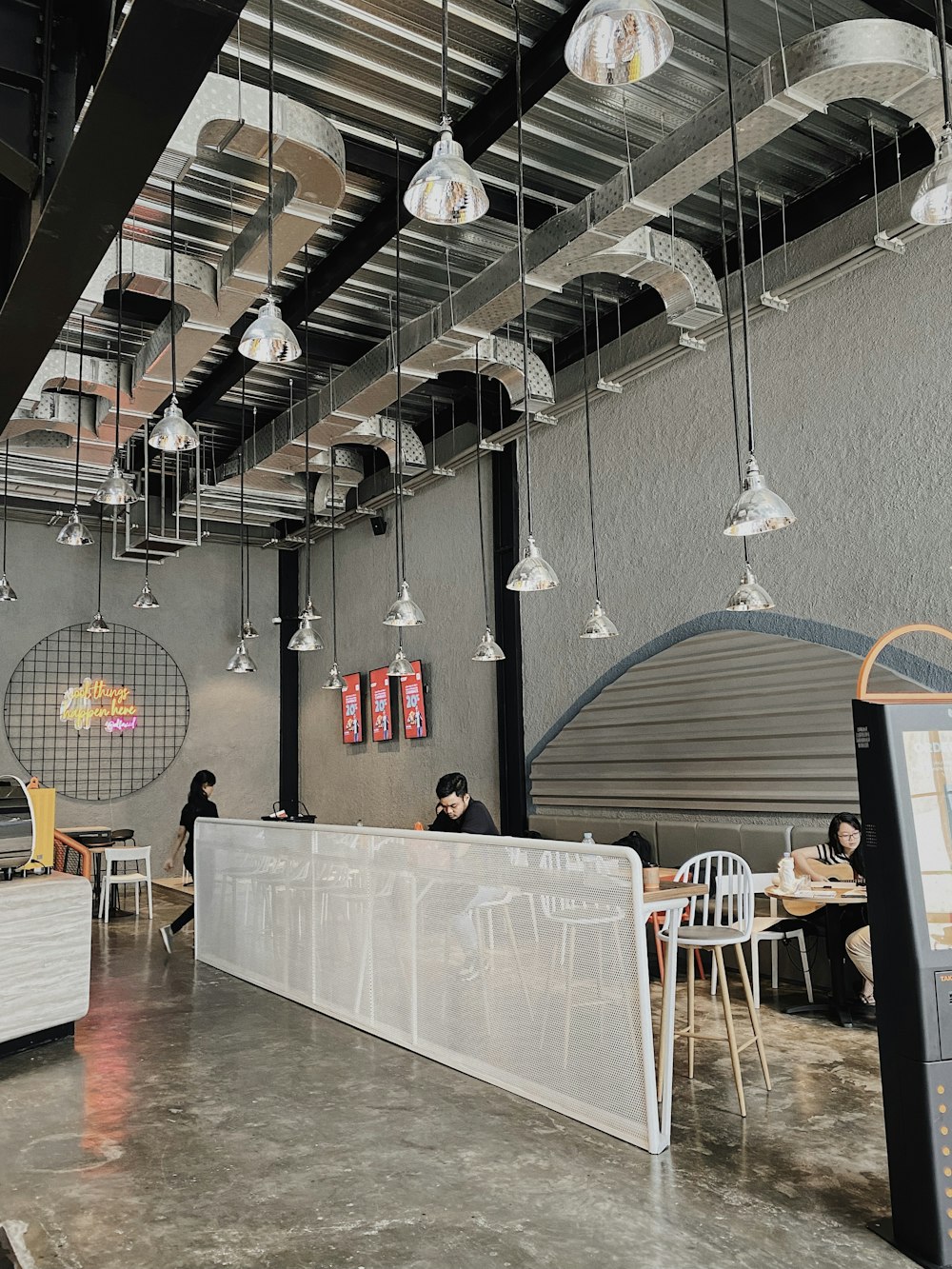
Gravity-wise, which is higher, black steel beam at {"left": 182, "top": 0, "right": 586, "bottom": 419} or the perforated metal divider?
black steel beam at {"left": 182, "top": 0, "right": 586, "bottom": 419}

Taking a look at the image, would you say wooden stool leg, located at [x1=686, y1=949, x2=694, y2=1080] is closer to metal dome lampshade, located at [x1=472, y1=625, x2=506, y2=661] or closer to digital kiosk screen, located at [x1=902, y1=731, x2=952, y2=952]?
digital kiosk screen, located at [x1=902, y1=731, x2=952, y2=952]

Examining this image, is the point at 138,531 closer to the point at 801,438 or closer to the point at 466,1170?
the point at 801,438

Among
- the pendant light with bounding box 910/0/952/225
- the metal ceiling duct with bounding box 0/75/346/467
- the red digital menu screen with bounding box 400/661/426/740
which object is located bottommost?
the red digital menu screen with bounding box 400/661/426/740

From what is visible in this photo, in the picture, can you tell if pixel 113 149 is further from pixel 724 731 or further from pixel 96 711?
pixel 96 711

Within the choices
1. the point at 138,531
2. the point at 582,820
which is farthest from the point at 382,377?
the point at 138,531

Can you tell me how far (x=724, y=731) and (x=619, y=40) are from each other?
498 cm

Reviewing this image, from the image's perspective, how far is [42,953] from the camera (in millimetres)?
5184

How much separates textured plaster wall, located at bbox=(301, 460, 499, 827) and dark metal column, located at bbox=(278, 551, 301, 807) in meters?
0.25

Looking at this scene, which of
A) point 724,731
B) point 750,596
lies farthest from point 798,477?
point 724,731

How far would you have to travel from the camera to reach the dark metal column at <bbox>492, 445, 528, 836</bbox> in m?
8.69

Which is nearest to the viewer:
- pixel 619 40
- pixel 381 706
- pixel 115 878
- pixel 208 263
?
pixel 619 40

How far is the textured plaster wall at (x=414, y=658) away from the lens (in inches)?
375

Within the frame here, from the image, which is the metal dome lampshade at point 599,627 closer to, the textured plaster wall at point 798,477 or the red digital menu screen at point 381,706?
the textured plaster wall at point 798,477

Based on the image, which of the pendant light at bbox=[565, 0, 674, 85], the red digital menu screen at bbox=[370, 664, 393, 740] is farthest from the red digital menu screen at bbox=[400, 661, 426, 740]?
the pendant light at bbox=[565, 0, 674, 85]
